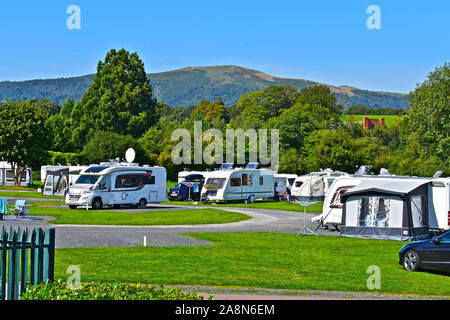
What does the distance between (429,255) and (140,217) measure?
19072mm

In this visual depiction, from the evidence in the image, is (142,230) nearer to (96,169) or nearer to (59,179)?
(96,169)

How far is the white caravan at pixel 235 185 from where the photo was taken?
1770 inches

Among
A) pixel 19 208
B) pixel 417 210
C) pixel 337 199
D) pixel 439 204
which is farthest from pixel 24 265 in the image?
pixel 19 208

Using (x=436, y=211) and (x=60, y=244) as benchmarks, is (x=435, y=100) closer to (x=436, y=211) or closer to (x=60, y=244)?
(x=436, y=211)

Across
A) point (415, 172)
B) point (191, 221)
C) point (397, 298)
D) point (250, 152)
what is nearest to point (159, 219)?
point (191, 221)

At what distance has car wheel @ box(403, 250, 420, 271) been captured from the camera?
Result: 16922mm

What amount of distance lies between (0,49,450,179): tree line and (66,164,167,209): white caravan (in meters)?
27.8

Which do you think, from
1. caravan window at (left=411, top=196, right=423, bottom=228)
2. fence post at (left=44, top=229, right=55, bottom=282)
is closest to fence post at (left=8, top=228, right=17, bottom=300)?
fence post at (left=44, top=229, right=55, bottom=282)

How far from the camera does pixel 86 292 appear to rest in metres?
8.96

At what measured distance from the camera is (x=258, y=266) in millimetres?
16547

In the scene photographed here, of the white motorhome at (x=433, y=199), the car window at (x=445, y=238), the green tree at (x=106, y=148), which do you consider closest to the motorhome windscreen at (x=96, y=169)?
the white motorhome at (x=433, y=199)

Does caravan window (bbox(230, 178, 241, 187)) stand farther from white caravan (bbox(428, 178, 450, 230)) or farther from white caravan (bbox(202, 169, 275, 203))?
white caravan (bbox(428, 178, 450, 230))

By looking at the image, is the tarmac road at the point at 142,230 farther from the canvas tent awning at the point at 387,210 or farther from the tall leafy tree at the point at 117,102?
the tall leafy tree at the point at 117,102
